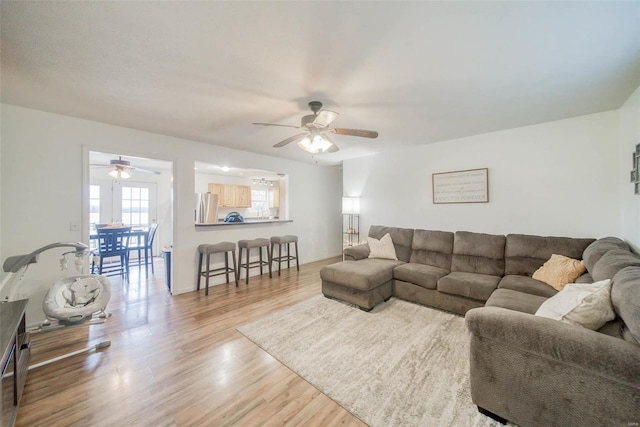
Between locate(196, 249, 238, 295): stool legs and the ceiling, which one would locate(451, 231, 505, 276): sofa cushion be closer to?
the ceiling

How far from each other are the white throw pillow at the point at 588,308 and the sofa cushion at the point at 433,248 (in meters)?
1.95

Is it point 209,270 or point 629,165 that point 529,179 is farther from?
point 209,270

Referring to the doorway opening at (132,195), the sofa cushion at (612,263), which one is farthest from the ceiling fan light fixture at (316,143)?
the doorway opening at (132,195)

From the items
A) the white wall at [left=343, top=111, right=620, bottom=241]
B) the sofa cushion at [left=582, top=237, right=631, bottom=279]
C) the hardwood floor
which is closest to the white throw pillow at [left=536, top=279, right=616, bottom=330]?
the sofa cushion at [left=582, top=237, right=631, bottom=279]

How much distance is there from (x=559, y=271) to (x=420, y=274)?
1359mm

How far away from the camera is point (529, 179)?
327 centimetres

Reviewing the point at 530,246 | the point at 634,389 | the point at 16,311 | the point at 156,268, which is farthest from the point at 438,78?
the point at 156,268

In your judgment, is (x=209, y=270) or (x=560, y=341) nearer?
(x=560, y=341)

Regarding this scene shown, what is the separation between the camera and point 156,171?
20.0 ft

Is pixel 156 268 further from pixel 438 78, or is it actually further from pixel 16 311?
pixel 438 78

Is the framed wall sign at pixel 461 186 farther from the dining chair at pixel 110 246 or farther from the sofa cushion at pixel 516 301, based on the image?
the dining chair at pixel 110 246

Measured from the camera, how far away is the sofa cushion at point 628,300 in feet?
3.66

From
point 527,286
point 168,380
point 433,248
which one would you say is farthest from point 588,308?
point 168,380

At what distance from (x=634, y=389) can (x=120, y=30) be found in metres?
3.34
